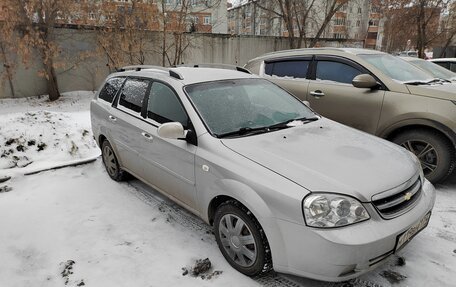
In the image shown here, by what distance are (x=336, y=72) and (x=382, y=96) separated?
2.79 feet

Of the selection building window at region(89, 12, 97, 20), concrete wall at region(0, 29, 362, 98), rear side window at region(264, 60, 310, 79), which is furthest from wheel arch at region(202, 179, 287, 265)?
building window at region(89, 12, 97, 20)

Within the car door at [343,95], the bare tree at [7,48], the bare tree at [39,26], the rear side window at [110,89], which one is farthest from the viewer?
the bare tree at [39,26]

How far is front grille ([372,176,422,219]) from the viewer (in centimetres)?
219

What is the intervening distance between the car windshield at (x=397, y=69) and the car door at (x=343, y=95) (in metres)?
0.28

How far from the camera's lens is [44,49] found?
11008 mm

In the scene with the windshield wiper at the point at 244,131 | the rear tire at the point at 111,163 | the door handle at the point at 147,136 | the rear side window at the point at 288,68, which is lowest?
the rear tire at the point at 111,163

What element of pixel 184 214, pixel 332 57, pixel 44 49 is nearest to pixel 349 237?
pixel 184 214

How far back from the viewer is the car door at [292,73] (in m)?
5.19

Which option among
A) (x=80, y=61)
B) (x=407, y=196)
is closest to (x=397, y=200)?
(x=407, y=196)

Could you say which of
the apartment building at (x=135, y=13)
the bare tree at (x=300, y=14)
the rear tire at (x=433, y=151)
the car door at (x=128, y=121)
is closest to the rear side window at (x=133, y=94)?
the car door at (x=128, y=121)

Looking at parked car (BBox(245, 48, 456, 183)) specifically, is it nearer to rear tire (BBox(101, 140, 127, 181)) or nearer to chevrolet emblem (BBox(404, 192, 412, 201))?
chevrolet emblem (BBox(404, 192, 412, 201))

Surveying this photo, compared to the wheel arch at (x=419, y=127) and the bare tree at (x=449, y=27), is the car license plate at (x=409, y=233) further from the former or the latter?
the bare tree at (x=449, y=27)

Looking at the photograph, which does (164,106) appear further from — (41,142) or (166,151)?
(41,142)

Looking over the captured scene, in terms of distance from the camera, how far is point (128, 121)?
12.2ft
